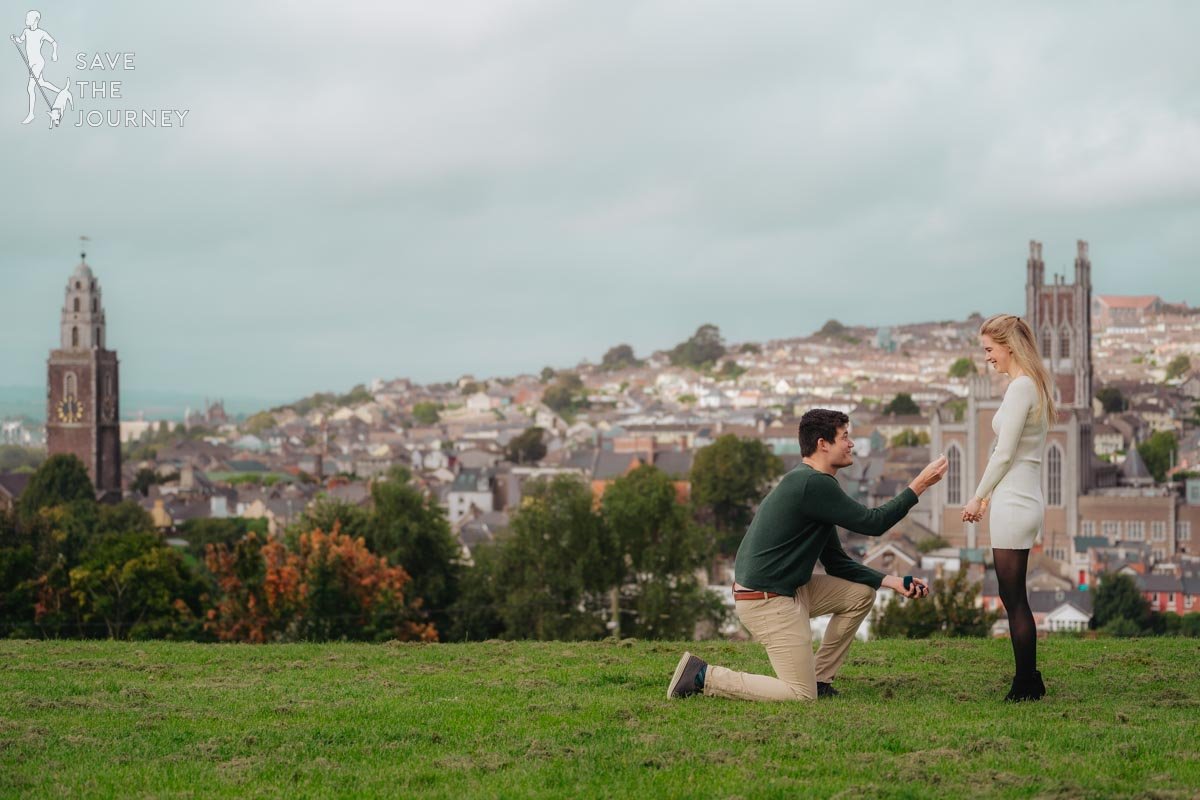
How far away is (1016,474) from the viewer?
8266 millimetres

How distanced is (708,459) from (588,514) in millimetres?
52846

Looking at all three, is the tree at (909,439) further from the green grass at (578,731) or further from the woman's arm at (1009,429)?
the woman's arm at (1009,429)

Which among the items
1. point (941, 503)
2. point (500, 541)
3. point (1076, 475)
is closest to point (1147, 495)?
point (1076, 475)

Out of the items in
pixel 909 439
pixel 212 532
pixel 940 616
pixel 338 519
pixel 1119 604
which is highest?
pixel 909 439

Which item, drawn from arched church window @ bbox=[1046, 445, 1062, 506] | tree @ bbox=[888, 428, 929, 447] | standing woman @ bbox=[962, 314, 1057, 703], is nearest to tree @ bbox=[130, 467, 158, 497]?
tree @ bbox=[888, 428, 929, 447]

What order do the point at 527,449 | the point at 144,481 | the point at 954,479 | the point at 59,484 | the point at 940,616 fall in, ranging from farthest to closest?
the point at 527,449 < the point at 144,481 < the point at 954,479 < the point at 59,484 < the point at 940,616

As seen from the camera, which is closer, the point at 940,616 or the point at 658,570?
the point at 940,616

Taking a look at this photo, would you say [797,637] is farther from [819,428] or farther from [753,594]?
[819,428]

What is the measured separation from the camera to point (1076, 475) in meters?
80.2

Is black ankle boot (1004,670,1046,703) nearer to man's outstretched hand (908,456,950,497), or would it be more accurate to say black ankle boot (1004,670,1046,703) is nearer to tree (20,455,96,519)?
man's outstretched hand (908,456,950,497)

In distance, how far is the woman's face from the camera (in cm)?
845

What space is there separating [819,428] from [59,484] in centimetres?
7570

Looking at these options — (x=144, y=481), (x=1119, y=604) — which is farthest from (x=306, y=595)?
(x=144, y=481)

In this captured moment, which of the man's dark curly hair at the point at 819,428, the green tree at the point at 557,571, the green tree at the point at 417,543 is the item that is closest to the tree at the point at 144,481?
the green tree at the point at 417,543
